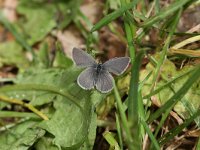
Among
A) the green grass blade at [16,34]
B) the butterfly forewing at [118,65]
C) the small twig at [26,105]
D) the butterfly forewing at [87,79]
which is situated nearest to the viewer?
the butterfly forewing at [118,65]

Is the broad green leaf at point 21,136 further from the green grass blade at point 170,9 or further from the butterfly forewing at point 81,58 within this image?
the green grass blade at point 170,9

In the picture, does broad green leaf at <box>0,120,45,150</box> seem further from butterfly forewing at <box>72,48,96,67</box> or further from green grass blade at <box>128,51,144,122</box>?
green grass blade at <box>128,51,144,122</box>

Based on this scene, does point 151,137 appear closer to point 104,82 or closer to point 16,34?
point 104,82

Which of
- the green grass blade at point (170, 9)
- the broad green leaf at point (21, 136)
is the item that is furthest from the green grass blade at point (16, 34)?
the green grass blade at point (170, 9)

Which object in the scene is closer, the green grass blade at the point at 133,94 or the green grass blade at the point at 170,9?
the green grass blade at the point at 133,94

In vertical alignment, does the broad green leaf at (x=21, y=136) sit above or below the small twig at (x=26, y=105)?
below

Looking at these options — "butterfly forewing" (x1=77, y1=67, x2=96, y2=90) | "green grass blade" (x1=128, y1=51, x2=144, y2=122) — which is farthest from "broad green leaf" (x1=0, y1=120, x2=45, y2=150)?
"green grass blade" (x1=128, y1=51, x2=144, y2=122)

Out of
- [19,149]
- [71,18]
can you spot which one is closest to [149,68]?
[19,149]

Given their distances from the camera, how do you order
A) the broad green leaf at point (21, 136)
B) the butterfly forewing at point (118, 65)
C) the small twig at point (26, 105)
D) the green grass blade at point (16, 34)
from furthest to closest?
the green grass blade at point (16, 34) → the small twig at point (26, 105) → the broad green leaf at point (21, 136) → the butterfly forewing at point (118, 65)

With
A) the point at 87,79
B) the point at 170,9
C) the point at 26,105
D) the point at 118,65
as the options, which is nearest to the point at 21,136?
the point at 26,105
